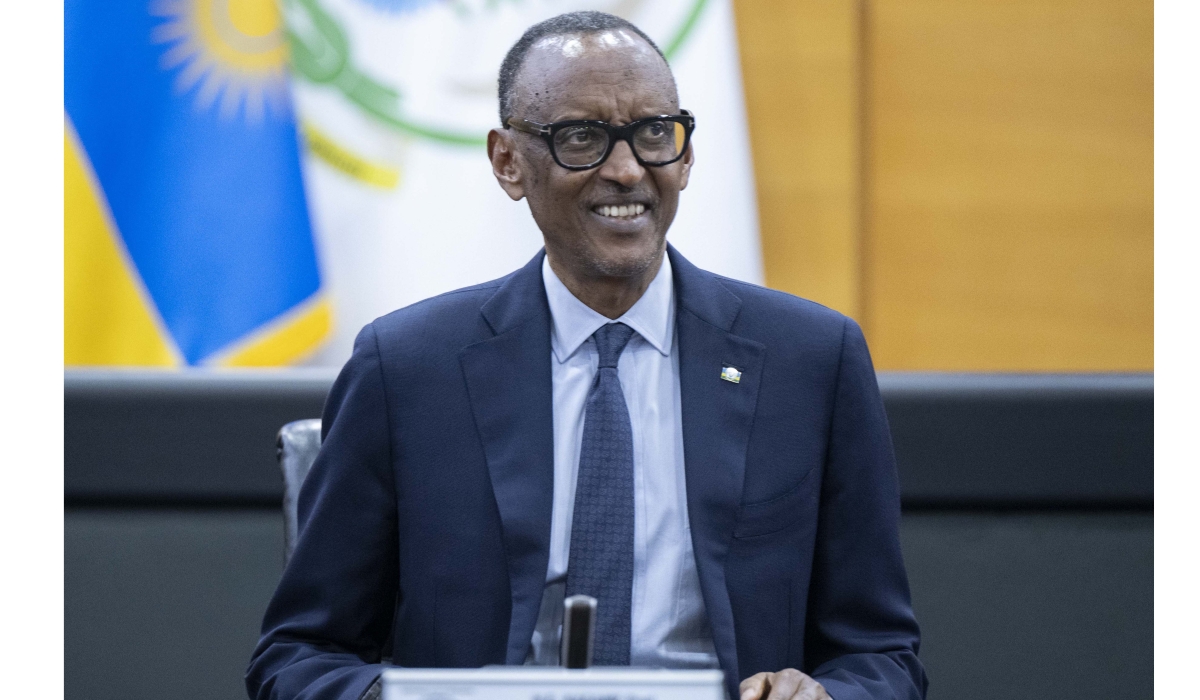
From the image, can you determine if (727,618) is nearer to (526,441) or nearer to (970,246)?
(526,441)

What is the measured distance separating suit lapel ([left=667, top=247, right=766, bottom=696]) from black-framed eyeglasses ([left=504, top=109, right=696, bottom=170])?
0.19 meters

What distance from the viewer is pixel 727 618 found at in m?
1.33

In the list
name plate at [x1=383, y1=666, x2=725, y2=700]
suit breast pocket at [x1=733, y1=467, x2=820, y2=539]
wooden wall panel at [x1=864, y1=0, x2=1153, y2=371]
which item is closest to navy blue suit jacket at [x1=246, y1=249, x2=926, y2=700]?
suit breast pocket at [x1=733, y1=467, x2=820, y2=539]

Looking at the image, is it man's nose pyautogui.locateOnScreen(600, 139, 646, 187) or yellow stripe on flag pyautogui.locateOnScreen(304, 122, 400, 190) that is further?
yellow stripe on flag pyautogui.locateOnScreen(304, 122, 400, 190)

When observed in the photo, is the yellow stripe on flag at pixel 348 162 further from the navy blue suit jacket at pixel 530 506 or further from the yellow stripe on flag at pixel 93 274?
the navy blue suit jacket at pixel 530 506

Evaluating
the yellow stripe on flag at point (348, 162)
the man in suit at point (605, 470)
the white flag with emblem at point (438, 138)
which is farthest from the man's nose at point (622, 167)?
the yellow stripe on flag at point (348, 162)

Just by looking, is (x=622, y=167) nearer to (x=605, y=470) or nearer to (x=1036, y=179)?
(x=605, y=470)

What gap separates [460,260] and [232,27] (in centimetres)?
68

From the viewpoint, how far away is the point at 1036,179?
238 centimetres

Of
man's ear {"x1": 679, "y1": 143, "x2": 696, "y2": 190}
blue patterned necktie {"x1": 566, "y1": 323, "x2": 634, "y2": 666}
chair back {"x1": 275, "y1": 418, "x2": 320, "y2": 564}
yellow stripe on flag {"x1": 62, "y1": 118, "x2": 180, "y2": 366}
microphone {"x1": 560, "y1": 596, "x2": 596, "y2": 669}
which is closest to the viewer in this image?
microphone {"x1": 560, "y1": 596, "x2": 596, "y2": 669}

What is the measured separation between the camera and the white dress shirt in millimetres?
1353

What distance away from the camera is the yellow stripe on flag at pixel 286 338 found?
2354mm

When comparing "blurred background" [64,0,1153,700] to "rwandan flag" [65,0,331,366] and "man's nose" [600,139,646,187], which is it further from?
"man's nose" [600,139,646,187]

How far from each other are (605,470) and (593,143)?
416 mm
